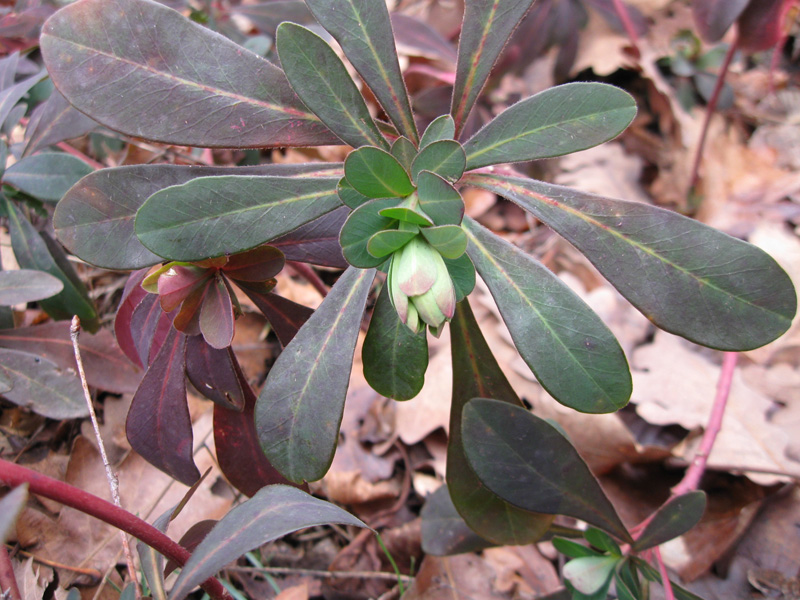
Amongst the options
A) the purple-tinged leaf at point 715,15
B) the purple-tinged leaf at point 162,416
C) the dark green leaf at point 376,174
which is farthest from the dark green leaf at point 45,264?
the purple-tinged leaf at point 715,15

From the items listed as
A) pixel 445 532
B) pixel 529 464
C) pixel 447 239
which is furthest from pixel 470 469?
pixel 447 239

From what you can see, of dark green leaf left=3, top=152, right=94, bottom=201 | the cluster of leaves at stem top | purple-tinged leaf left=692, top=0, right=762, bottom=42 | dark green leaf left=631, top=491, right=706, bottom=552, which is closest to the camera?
the cluster of leaves at stem top

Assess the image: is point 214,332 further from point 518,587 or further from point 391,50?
point 518,587

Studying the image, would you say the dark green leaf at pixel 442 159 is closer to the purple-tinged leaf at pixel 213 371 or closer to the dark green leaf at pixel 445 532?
the purple-tinged leaf at pixel 213 371

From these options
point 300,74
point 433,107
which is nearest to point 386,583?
point 300,74

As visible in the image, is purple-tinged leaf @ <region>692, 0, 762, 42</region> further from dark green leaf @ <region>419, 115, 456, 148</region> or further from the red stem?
the red stem

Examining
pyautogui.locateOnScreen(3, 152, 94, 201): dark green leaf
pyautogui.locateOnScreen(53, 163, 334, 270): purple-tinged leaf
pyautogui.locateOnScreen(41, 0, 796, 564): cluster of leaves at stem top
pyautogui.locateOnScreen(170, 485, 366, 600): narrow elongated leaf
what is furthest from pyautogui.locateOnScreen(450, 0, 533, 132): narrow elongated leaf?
pyautogui.locateOnScreen(3, 152, 94, 201): dark green leaf
